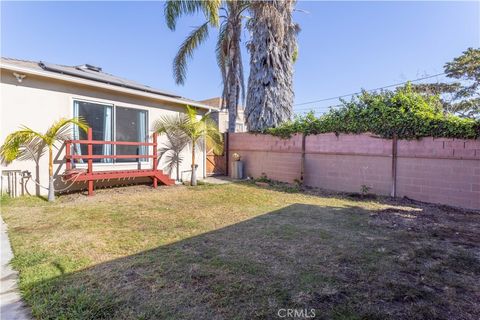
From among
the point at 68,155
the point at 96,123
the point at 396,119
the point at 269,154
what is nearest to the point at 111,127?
the point at 96,123

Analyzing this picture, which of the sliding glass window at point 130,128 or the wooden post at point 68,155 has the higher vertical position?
the sliding glass window at point 130,128

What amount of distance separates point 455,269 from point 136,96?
303 inches

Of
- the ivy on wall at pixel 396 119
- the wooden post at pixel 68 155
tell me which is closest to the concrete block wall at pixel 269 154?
the ivy on wall at pixel 396 119

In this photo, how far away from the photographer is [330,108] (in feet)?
25.6

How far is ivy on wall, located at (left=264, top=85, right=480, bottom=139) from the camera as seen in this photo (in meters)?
5.52

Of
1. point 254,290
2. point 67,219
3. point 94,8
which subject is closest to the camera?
point 254,290

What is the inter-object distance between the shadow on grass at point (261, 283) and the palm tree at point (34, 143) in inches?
160

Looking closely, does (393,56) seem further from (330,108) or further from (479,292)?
(479,292)

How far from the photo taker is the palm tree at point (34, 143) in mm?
5191

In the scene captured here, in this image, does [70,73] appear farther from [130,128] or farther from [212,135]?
[212,135]

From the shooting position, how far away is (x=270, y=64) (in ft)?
33.7

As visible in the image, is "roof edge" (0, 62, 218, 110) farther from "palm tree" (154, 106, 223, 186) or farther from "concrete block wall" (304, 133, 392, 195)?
"concrete block wall" (304, 133, 392, 195)

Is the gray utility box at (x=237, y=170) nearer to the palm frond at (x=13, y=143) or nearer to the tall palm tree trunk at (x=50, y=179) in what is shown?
the tall palm tree trunk at (x=50, y=179)

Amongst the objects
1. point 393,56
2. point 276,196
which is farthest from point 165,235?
point 393,56
